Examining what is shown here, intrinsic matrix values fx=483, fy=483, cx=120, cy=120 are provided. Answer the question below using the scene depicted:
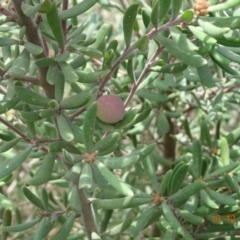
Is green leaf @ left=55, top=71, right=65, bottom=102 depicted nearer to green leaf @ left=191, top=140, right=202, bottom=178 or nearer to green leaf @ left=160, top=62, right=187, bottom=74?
green leaf @ left=160, top=62, right=187, bottom=74

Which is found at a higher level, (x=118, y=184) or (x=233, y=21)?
(x=233, y=21)

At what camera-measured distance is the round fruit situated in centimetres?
74

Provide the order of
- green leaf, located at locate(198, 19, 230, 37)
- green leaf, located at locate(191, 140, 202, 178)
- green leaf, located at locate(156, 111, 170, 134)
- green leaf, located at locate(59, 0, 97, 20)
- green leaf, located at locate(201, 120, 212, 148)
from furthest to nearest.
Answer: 1. green leaf, located at locate(156, 111, 170, 134)
2. green leaf, located at locate(201, 120, 212, 148)
3. green leaf, located at locate(191, 140, 202, 178)
4. green leaf, located at locate(59, 0, 97, 20)
5. green leaf, located at locate(198, 19, 230, 37)

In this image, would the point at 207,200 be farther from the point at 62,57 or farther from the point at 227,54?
the point at 62,57

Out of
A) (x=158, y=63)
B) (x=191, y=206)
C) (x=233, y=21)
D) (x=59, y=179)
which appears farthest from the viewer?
(x=59, y=179)

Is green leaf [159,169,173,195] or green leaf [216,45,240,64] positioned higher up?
green leaf [216,45,240,64]

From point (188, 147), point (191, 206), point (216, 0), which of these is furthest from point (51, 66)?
point (188, 147)

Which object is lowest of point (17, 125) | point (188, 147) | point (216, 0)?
point (188, 147)

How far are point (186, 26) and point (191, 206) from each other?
1.29 ft

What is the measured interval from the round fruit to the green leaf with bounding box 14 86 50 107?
9 cm

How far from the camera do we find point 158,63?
0.79m

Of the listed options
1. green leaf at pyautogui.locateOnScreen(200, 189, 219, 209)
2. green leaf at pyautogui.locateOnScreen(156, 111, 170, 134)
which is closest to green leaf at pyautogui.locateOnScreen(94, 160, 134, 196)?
green leaf at pyautogui.locateOnScreen(200, 189, 219, 209)

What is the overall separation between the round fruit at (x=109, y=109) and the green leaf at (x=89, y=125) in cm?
3

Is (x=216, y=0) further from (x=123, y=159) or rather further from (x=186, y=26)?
(x=123, y=159)
